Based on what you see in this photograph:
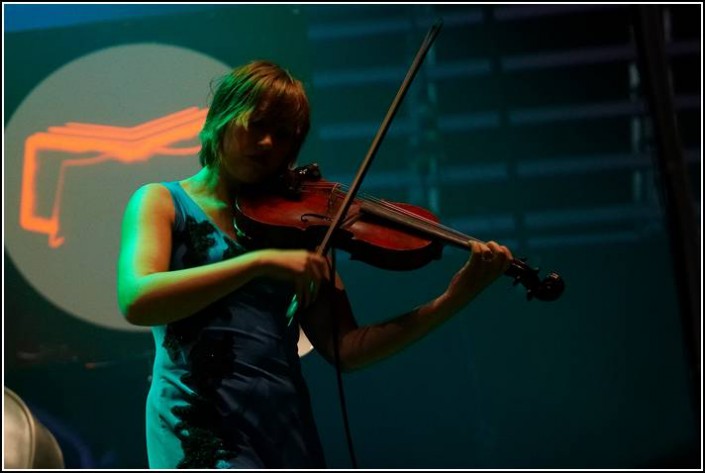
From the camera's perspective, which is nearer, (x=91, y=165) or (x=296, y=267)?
(x=296, y=267)

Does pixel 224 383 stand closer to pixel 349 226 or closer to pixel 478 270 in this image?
pixel 349 226

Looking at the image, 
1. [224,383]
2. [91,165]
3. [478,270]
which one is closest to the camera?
[224,383]

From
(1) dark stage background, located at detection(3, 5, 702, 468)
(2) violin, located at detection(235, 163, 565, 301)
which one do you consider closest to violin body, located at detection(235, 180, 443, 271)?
(2) violin, located at detection(235, 163, 565, 301)

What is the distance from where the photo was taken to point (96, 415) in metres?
2.02

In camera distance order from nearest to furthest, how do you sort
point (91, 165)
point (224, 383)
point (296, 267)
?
point (296, 267), point (224, 383), point (91, 165)

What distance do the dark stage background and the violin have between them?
86cm

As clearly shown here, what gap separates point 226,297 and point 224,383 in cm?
11

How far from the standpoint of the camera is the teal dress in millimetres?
1048

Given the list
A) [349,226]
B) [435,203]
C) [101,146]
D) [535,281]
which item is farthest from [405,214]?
[101,146]

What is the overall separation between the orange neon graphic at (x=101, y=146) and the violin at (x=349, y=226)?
0.92 m

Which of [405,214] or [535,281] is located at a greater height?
[405,214]

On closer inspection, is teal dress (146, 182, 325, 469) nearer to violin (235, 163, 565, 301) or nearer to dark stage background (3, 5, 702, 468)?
violin (235, 163, 565, 301)

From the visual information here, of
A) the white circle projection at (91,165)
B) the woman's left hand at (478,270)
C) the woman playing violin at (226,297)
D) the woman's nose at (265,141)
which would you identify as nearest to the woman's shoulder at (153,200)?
the woman playing violin at (226,297)

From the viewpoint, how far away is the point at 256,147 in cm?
109
